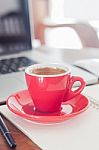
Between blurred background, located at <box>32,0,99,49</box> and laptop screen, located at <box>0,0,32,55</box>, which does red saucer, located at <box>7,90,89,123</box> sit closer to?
laptop screen, located at <box>0,0,32,55</box>

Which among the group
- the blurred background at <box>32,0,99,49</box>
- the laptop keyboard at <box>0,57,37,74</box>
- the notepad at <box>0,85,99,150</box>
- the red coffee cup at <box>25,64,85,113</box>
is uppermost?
the red coffee cup at <box>25,64,85,113</box>

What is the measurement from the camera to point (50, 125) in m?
0.51

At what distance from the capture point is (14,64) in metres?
0.90

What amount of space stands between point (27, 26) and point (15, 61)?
0.21m

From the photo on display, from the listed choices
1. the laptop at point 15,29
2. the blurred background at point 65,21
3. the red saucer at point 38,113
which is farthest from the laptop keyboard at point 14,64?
the blurred background at point 65,21

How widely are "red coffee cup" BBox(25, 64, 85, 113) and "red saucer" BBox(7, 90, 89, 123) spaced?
0.02 meters

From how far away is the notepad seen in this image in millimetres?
448

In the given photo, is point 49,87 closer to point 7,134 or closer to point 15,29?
point 7,134

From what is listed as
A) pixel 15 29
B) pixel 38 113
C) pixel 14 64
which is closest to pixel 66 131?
pixel 38 113

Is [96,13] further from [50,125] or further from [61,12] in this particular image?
[50,125]

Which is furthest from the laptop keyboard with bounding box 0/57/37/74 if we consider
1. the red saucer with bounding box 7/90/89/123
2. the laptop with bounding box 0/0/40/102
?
the red saucer with bounding box 7/90/89/123

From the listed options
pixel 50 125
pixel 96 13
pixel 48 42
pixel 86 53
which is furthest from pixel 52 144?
pixel 48 42

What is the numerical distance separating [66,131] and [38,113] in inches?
3.1

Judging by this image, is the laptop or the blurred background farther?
the blurred background
